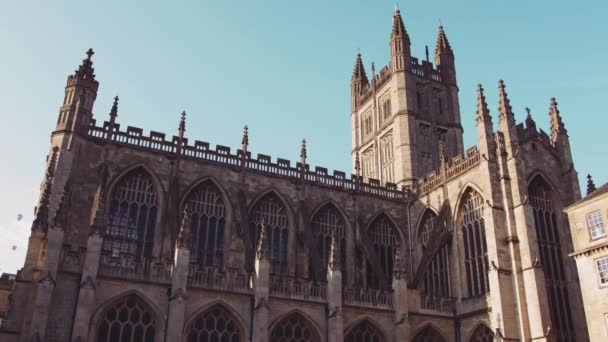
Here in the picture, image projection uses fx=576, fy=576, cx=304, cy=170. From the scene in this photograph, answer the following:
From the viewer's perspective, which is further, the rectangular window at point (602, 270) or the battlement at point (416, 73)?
the battlement at point (416, 73)

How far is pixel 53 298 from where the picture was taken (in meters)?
20.6

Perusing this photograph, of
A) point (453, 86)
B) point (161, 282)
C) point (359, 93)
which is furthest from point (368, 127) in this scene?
point (161, 282)

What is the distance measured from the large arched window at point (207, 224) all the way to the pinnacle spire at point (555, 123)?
17.7 m

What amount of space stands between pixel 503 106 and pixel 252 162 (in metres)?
13.0

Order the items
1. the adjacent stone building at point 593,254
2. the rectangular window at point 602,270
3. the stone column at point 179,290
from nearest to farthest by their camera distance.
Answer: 1. the stone column at point 179,290
2. the adjacent stone building at point 593,254
3. the rectangular window at point 602,270

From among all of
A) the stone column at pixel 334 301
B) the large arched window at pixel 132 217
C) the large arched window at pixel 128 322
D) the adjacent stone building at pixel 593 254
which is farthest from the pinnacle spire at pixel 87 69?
the adjacent stone building at pixel 593 254

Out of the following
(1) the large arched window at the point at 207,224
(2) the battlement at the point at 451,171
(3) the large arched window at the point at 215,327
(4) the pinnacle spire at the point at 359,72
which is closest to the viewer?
(3) the large arched window at the point at 215,327

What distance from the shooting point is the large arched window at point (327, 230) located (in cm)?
3084

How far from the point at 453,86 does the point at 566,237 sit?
18.0m

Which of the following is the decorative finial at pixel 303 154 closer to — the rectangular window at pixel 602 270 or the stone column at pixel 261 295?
A: the stone column at pixel 261 295

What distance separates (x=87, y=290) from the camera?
20.5 meters

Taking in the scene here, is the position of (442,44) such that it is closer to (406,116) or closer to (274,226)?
(406,116)

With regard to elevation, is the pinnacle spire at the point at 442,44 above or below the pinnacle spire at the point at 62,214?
above

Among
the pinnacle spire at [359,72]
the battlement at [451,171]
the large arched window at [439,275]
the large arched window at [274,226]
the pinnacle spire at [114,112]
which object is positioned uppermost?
the pinnacle spire at [359,72]
